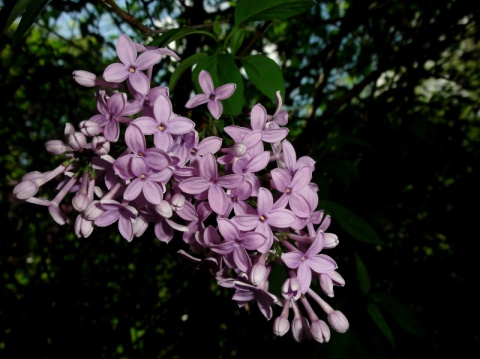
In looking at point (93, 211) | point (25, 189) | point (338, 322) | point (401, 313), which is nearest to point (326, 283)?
point (338, 322)

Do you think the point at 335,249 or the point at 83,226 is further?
the point at 335,249

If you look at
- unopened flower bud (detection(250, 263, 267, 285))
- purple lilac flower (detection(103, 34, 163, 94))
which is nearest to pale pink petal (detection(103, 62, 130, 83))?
purple lilac flower (detection(103, 34, 163, 94))

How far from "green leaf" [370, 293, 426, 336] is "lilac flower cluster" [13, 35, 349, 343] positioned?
2.89 ft

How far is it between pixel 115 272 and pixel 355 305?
2.30 meters

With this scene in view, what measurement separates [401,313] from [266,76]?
1333 millimetres

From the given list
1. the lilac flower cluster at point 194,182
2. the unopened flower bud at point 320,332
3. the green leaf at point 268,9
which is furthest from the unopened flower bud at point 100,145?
the unopened flower bud at point 320,332

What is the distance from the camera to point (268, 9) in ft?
3.86

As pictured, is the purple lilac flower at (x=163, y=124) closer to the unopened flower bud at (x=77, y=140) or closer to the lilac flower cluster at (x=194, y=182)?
the lilac flower cluster at (x=194, y=182)

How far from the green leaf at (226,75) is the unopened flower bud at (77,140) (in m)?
0.33

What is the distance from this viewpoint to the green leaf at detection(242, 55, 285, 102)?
1114 millimetres

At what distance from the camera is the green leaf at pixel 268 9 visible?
44.1 inches

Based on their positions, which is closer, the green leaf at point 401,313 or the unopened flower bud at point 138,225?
the unopened flower bud at point 138,225

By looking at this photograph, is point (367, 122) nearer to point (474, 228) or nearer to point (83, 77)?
point (474, 228)

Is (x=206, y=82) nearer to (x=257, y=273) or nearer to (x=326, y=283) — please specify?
(x=257, y=273)
